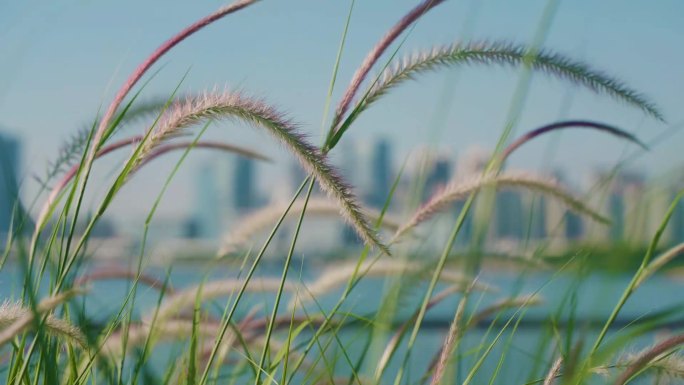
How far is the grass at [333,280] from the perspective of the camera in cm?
109

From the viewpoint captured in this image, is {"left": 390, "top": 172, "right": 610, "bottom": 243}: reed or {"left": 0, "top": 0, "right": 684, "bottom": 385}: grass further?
{"left": 390, "top": 172, "right": 610, "bottom": 243}: reed

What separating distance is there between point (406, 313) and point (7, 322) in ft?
2.78

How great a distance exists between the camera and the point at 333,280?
1.66 m

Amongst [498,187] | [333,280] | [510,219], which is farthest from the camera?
[510,219]

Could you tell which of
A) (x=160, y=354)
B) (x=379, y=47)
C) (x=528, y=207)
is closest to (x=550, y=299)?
(x=528, y=207)

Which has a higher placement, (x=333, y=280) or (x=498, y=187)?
(x=498, y=187)

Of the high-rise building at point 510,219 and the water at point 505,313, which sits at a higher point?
the high-rise building at point 510,219

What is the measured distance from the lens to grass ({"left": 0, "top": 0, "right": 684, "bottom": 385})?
3.56ft

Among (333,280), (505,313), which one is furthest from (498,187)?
(333,280)

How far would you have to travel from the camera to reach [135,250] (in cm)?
160

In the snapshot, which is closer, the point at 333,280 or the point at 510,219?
the point at 333,280

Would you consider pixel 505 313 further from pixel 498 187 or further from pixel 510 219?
pixel 510 219

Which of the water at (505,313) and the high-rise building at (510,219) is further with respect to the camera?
the high-rise building at (510,219)

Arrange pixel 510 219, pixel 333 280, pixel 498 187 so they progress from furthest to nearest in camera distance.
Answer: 1. pixel 510 219
2. pixel 333 280
3. pixel 498 187
